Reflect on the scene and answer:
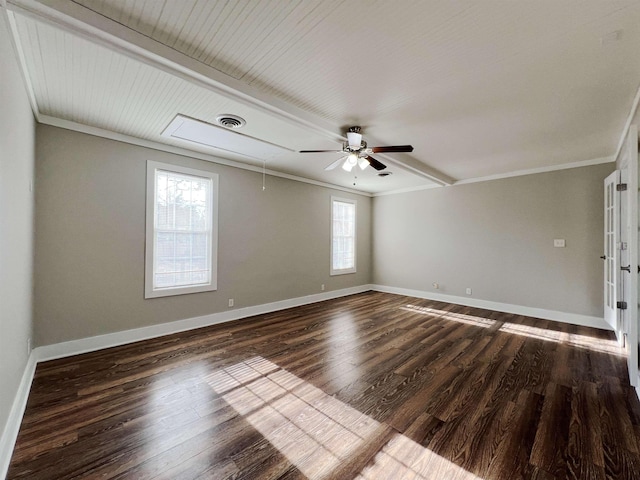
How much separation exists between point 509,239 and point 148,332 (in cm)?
613

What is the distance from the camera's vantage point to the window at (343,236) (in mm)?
6484

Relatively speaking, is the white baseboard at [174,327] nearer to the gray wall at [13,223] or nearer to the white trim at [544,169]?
the gray wall at [13,223]

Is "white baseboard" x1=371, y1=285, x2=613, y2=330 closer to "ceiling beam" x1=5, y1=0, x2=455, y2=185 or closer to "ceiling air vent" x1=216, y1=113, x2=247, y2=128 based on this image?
"ceiling beam" x1=5, y1=0, x2=455, y2=185

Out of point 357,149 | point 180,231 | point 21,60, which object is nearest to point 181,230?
point 180,231

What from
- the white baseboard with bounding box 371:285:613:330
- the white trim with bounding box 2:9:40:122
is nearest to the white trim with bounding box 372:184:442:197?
the white baseboard with bounding box 371:285:613:330

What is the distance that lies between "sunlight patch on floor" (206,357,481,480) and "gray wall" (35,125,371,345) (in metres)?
1.78

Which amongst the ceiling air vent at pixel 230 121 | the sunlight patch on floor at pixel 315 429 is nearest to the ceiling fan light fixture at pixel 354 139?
the ceiling air vent at pixel 230 121

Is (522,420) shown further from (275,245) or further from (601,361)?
(275,245)

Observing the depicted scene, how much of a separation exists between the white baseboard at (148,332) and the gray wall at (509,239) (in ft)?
9.90

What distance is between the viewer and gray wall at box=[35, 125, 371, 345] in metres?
3.05

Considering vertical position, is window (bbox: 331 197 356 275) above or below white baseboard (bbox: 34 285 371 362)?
above

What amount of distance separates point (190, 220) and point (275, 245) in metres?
1.59

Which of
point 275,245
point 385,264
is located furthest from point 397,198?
point 275,245

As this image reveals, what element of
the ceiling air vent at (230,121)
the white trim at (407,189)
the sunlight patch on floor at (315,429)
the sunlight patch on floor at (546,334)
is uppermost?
the ceiling air vent at (230,121)
